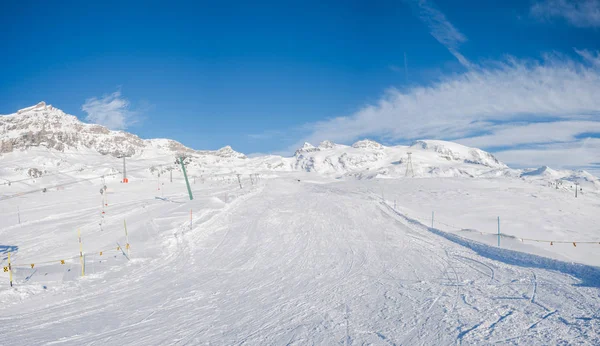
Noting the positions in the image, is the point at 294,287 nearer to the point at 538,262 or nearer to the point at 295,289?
the point at 295,289

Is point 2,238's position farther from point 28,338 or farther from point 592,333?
point 592,333

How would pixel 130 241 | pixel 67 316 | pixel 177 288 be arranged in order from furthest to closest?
pixel 130 241 → pixel 177 288 → pixel 67 316

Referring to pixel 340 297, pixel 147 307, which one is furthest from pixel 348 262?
pixel 147 307

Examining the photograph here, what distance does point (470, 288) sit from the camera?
9.30m

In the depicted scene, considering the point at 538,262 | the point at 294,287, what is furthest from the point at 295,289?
the point at 538,262

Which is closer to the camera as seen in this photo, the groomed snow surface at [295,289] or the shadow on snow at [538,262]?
the groomed snow surface at [295,289]

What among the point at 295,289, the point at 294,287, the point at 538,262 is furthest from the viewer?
the point at 538,262

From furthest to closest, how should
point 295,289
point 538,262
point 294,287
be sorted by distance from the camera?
point 538,262 → point 294,287 → point 295,289

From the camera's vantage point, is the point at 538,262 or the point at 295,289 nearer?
the point at 295,289

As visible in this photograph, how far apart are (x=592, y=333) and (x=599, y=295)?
2659 mm

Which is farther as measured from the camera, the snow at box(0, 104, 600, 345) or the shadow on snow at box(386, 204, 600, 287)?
the shadow on snow at box(386, 204, 600, 287)

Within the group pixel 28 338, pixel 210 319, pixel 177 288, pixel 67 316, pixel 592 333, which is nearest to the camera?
pixel 592 333

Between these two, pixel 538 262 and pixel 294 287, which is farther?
pixel 538 262

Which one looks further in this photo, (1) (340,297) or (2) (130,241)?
(2) (130,241)
